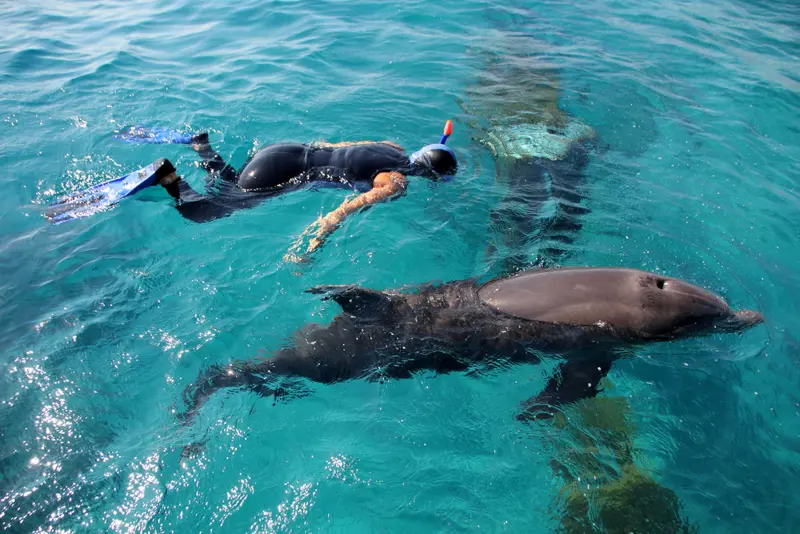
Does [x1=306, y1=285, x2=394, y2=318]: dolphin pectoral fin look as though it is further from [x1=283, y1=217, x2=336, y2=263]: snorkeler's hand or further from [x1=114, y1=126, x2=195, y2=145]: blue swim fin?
[x1=114, y1=126, x2=195, y2=145]: blue swim fin

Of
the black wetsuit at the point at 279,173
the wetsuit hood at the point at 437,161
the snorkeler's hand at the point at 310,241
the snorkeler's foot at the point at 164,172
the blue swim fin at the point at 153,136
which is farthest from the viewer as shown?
the blue swim fin at the point at 153,136

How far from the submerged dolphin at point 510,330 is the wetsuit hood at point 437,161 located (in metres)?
2.49

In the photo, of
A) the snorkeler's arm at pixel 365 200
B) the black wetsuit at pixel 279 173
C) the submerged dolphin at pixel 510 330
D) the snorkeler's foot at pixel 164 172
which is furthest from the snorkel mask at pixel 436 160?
the snorkeler's foot at pixel 164 172

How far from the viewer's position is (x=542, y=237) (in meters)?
6.47

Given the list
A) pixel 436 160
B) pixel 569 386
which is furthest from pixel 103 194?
pixel 569 386

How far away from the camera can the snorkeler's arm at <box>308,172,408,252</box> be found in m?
6.06

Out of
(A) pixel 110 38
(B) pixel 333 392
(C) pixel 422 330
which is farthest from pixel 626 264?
(A) pixel 110 38

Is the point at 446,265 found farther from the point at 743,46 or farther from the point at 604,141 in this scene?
the point at 743,46

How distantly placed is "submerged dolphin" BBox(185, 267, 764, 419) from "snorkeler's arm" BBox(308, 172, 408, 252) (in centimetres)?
148

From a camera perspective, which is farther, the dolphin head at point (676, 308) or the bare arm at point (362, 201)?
the bare arm at point (362, 201)

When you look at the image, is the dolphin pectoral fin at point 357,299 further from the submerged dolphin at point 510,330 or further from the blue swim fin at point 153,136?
the blue swim fin at point 153,136

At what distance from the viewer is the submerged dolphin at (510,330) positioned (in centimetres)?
447

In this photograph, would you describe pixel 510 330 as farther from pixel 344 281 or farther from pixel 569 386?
pixel 344 281

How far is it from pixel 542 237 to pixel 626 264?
1039 millimetres
